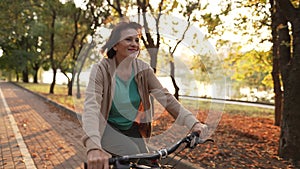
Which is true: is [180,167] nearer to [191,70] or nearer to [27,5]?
[191,70]

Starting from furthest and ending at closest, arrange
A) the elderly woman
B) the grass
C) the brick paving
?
1. the brick paving
2. the grass
3. the elderly woman

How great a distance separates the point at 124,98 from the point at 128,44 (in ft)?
1.40

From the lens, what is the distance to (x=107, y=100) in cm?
215

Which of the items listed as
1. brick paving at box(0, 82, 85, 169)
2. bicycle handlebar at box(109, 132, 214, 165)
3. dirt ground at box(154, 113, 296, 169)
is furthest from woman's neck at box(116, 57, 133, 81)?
brick paving at box(0, 82, 85, 169)

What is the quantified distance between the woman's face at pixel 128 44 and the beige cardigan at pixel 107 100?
0.32ft

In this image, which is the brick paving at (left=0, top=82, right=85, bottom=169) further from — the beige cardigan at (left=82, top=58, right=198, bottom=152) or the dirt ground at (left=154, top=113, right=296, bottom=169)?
the beige cardigan at (left=82, top=58, right=198, bottom=152)

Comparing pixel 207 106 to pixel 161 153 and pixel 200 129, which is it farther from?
pixel 161 153

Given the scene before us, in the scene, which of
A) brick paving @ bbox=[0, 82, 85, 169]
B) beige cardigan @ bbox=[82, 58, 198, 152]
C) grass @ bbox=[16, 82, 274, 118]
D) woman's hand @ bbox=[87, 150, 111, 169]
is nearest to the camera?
woman's hand @ bbox=[87, 150, 111, 169]

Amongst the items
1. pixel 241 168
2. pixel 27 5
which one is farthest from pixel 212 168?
pixel 27 5

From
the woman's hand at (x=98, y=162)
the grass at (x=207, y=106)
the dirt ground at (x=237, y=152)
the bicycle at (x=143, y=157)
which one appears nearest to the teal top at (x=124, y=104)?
the bicycle at (x=143, y=157)

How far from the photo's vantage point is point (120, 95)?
2.21m

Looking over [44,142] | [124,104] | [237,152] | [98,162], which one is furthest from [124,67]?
[44,142]

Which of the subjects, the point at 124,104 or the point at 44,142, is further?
the point at 44,142

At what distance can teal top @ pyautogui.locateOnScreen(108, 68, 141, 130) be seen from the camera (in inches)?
86.8
